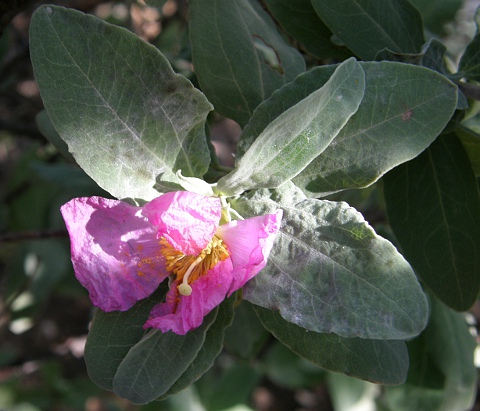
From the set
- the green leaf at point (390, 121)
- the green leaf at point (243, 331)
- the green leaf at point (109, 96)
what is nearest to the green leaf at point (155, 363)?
the green leaf at point (109, 96)

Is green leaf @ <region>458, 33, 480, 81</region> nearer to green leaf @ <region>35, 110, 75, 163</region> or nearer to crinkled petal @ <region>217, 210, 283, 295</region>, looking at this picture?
crinkled petal @ <region>217, 210, 283, 295</region>

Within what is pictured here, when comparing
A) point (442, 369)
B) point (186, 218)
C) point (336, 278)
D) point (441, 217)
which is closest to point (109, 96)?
point (186, 218)

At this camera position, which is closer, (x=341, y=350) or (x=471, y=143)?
(x=341, y=350)

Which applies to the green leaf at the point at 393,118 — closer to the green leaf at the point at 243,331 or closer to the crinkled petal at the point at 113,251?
the crinkled petal at the point at 113,251

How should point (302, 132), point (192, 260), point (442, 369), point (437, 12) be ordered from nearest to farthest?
point (302, 132)
point (192, 260)
point (442, 369)
point (437, 12)

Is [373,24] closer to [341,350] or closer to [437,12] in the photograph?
[341,350]

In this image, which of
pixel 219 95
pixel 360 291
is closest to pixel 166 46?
pixel 219 95

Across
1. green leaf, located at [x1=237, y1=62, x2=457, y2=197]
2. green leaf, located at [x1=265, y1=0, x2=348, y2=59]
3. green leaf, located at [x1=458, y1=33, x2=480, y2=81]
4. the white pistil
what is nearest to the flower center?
the white pistil
